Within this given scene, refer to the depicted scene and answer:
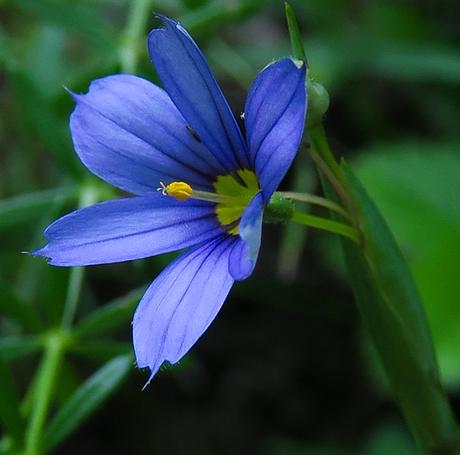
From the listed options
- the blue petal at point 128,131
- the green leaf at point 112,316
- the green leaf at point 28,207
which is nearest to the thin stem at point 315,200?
the blue petal at point 128,131

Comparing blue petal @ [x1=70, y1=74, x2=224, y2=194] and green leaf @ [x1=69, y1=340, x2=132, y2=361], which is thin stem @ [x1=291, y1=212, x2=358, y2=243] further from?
green leaf @ [x1=69, y1=340, x2=132, y2=361]

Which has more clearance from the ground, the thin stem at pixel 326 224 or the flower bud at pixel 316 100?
the flower bud at pixel 316 100

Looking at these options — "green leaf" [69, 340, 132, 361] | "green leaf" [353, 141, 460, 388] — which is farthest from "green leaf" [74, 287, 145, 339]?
"green leaf" [353, 141, 460, 388]

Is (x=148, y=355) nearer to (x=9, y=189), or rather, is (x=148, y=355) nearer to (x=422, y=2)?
(x=9, y=189)

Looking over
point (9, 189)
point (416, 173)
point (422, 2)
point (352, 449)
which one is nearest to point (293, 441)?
point (352, 449)

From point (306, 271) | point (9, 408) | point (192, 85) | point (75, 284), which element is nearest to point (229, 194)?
point (192, 85)

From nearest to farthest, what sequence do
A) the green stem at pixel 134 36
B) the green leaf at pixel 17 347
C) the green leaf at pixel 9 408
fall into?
the green leaf at pixel 9 408, the green leaf at pixel 17 347, the green stem at pixel 134 36

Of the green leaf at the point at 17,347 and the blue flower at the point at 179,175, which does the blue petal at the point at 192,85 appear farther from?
the green leaf at the point at 17,347
